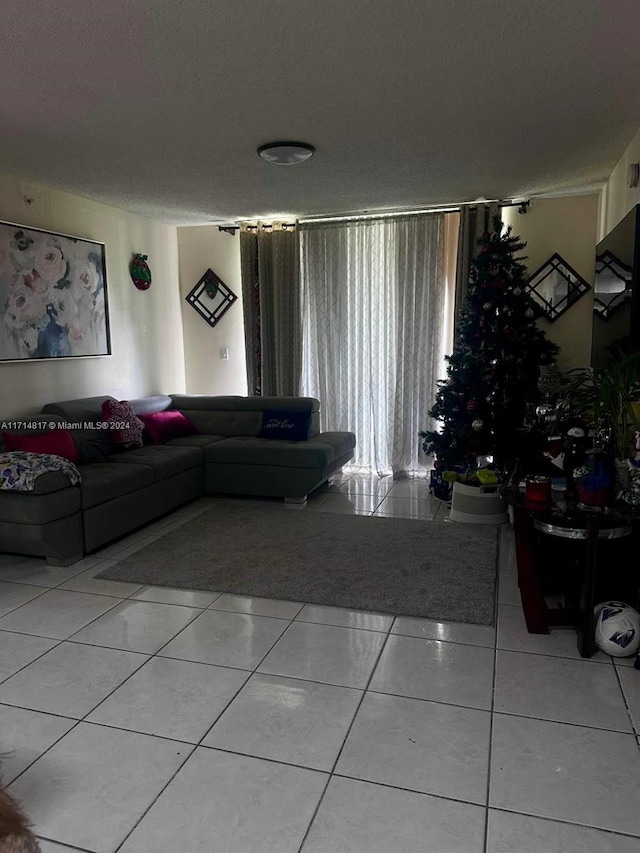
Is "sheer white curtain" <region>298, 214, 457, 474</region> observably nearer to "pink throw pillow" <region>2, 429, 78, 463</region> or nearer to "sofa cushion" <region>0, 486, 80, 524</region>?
"pink throw pillow" <region>2, 429, 78, 463</region>

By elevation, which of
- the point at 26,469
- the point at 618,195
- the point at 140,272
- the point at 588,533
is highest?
the point at 618,195

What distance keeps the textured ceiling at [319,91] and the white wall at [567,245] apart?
60 centimetres

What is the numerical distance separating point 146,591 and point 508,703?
6.26ft

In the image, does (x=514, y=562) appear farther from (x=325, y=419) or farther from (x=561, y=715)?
(x=325, y=419)

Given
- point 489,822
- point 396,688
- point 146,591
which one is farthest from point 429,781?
point 146,591

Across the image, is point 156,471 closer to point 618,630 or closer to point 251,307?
point 251,307

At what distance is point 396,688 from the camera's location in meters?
2.30

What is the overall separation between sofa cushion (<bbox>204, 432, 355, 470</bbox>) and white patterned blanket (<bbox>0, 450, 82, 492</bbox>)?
1.49 m

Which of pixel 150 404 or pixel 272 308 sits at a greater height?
pixel 272 308

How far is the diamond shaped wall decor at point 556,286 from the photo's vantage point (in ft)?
17.2

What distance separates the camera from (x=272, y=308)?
6.07m

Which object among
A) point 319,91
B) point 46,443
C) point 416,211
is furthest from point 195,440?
point 319,91

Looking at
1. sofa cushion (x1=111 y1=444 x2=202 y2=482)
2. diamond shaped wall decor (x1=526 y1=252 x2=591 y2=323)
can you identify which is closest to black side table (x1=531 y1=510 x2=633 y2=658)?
sofa cushion (x1=111 y1=444 x2=202 y2=482)

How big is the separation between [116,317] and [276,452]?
2010 millimetres
